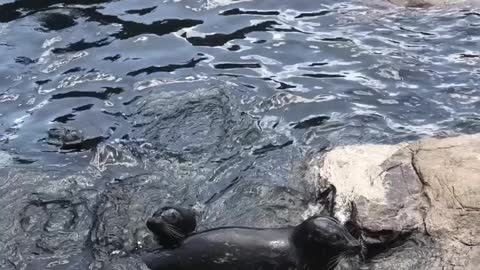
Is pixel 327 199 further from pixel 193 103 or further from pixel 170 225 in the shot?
pixel 193 103

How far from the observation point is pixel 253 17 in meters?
10.4

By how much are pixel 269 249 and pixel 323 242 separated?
421 millimetres

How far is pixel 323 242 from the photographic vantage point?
5.30 metres

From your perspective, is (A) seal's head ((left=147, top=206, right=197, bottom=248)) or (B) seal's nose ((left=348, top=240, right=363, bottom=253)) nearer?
(B) seal's nose ((left=348, top=240, right=363, bottom=253))

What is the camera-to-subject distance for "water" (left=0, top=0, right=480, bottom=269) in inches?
257

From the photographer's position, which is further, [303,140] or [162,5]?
[162,5]

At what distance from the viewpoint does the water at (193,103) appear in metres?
6.54

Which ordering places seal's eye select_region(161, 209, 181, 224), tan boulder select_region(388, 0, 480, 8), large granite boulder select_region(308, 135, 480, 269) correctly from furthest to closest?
tan boulder select_region(388, 0, 480, 8) → large granite boulder select_region(308, 135, 480, 269) → seal's eye select_region(161, 209, 181, 224)

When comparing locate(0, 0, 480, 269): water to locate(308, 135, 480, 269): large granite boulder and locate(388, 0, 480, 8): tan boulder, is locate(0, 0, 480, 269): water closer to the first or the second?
locate(388, 0, 480, 8): tan boulder

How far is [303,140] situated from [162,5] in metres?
4.28

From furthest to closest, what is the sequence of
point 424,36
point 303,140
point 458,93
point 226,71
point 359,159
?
point 424,36
point 226,71
point 458,93
point 303,140
point 359,159

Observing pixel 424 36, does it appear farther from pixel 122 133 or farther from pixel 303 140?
pixel 122 133

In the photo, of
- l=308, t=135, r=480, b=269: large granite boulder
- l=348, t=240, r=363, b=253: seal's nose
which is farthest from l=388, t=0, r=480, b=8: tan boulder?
l=348, t=240, r=363, b=253: seal's nose

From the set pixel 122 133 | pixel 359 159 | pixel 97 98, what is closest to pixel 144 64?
pixel 97 98
